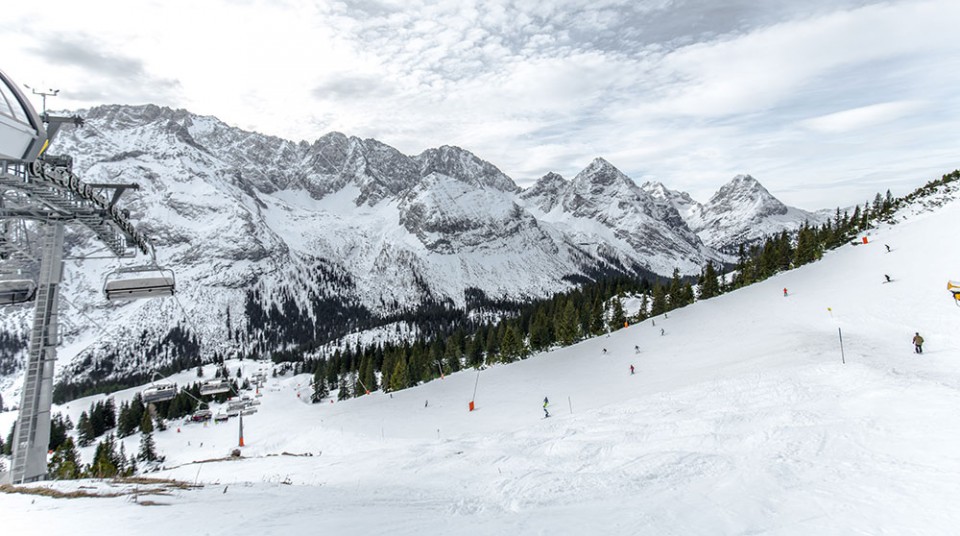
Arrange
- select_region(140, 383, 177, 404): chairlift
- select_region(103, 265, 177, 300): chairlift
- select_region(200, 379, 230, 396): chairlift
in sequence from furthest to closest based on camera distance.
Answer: select_region(200, 379, 230, 396): chairlift < select_region(140, 383, 177, 404): chairlift < select_region(103, 265, 177, 300): chairlift

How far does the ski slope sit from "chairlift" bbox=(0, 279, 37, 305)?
7.17 metres

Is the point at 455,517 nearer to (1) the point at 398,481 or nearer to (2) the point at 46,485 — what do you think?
(1) the point at 398,481

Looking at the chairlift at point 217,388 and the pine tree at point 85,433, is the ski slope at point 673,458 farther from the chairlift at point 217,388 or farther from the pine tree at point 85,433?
the pine tree at point 85,433

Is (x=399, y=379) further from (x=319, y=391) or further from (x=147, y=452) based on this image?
(x=147, y=452)

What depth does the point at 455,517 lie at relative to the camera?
11.5 m

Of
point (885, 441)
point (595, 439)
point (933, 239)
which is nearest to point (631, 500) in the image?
point (595, 439)

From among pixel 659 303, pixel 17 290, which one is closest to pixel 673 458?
pixel 17 290

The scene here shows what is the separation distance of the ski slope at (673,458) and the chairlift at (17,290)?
717cm

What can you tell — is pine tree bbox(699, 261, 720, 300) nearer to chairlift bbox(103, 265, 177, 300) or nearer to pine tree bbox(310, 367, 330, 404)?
pine tree bbox(310, 367, 330, 404)

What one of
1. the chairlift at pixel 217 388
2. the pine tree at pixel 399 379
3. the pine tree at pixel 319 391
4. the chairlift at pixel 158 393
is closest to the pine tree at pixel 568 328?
the pine tree at pixel 399 379

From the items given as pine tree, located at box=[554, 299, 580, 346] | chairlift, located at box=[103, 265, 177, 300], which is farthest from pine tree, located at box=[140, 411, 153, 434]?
chairlift, located at box=[103, 265, 177, 300]

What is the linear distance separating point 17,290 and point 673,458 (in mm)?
24434

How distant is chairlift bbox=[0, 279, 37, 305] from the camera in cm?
1678

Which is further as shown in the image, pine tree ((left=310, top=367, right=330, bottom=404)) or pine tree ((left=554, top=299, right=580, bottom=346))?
pine tree ((left=310, top=367, right=330, bottom=404))
